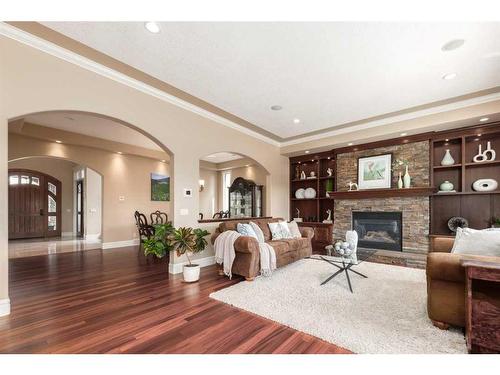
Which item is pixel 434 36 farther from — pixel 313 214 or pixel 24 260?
pixel 24 260

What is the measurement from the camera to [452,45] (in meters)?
2.59

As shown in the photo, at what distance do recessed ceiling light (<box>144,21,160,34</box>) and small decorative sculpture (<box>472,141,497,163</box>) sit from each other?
20.4 feet

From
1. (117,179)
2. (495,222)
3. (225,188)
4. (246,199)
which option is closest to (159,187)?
(117,179)

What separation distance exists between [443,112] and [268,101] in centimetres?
345

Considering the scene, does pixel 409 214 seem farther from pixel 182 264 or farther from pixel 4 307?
pixel 4 307

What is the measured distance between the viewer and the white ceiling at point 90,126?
4.75 metres

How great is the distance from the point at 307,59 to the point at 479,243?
2.82 m

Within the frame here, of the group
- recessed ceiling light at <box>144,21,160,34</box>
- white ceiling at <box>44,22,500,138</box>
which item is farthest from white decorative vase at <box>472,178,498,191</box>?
recessed ceiling light at <box>144,21,160,34</box>

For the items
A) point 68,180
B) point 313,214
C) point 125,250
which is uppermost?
point 68,180

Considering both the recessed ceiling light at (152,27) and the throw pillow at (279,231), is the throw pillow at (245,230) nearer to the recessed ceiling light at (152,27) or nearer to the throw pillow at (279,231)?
the throw pillow at (279,231)

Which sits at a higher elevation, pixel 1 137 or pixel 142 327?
pixel 1 137
